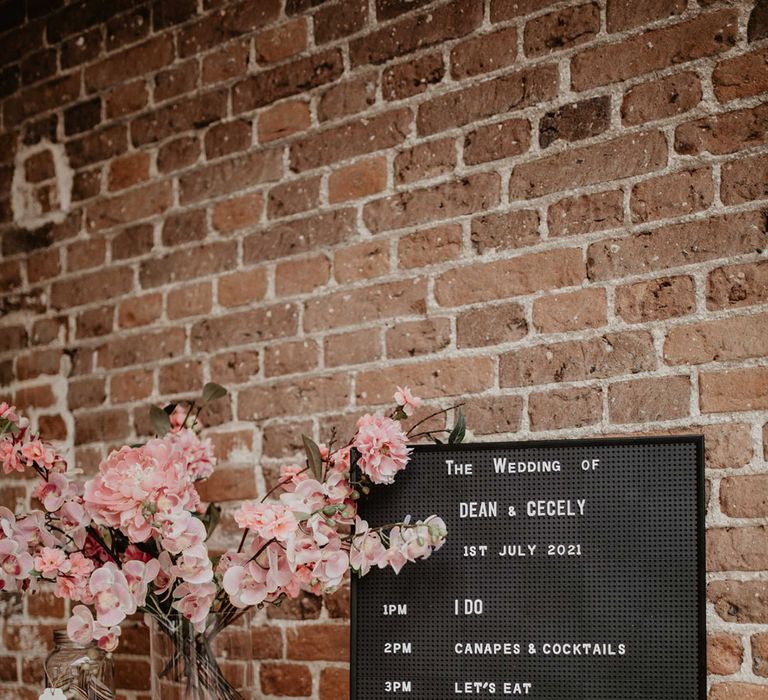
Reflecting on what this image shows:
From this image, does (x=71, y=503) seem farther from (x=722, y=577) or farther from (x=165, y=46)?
(x=165, y=46)

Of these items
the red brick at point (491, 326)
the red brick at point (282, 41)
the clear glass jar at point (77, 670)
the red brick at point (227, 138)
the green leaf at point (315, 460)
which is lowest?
the clear glass jar at point (77, 670)

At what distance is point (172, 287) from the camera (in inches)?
90.8

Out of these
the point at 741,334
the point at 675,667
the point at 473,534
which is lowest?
the point at 675,667

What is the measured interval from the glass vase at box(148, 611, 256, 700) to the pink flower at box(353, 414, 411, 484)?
1.18 feet

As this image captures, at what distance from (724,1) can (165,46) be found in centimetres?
130

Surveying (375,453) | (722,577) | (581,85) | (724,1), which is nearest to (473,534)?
(375,453)

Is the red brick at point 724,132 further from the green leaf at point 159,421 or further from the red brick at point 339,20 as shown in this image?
the green leaf at point 159,421

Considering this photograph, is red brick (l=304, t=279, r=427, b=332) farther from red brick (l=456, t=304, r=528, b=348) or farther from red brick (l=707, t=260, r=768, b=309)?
red brick (l=707, t=260, r=768, b=309)

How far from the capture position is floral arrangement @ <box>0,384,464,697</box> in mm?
1515

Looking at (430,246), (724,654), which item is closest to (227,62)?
(430,246)

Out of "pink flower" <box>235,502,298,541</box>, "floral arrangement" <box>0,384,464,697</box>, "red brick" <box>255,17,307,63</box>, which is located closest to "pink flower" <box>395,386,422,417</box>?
"floral arrangement" <box>0,384,464,697</box>

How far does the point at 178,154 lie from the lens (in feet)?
7.66

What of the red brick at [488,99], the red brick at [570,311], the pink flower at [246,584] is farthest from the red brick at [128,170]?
the pink flower at [246,584]

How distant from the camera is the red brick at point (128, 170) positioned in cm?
239
